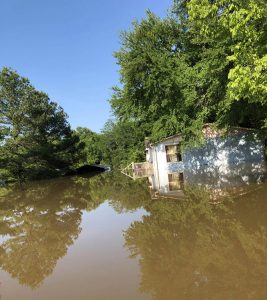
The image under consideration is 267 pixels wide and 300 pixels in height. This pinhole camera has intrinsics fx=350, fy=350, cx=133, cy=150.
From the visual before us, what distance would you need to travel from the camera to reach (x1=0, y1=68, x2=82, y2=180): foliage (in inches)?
1374

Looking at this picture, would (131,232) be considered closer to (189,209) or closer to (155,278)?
(189,209)

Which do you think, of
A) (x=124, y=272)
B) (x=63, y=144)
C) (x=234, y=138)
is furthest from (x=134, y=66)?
(x=63, y=144)

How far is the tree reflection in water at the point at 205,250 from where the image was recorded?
454 cm

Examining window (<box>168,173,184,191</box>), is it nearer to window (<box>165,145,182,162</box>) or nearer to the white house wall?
the white house wall

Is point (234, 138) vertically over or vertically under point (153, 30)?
under

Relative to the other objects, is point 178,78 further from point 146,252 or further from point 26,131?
point 26,131

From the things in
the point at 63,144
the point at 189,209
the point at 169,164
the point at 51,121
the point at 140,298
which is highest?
the point at 51,121

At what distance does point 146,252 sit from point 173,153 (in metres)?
21.6

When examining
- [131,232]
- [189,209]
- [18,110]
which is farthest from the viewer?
[18,110]

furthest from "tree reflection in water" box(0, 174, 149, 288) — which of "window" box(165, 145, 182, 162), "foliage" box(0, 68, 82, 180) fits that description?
"foliage" box(0, 68, 82, 180)

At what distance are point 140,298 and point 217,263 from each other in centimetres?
146

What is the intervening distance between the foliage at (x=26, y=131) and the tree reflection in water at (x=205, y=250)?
27.3m

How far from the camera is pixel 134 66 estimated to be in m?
21.5

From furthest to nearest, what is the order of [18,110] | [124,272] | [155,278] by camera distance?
1. [18,110]
2. [124,272]
3. [155,278]
